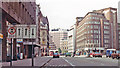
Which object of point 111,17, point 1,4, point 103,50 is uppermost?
point 111,17

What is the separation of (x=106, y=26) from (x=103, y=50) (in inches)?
569

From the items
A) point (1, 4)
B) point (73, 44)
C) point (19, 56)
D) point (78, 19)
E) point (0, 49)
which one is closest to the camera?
point (1, 4)

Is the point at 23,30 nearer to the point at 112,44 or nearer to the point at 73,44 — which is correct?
the point at 112,44

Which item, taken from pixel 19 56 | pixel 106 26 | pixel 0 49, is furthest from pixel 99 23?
pixel 0 49

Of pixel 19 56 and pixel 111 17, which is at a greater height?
pixel 111 17

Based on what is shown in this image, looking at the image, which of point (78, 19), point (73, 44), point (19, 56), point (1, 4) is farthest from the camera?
point (73, 44)

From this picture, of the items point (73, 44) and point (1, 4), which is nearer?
point (1, 4)

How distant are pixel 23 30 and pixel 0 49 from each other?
20.2 feet

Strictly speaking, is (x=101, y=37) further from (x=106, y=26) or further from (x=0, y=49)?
(x=0, y=49)

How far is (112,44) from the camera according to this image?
137000 millimetres

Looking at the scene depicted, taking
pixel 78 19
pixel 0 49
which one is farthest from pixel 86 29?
pixel 0 49

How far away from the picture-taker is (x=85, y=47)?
5463 inches

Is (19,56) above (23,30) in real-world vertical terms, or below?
below

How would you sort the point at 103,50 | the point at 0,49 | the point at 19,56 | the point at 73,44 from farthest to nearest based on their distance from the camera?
the point at 73,44
the point at 103,50
the point at 19,56
the point at 0,49
